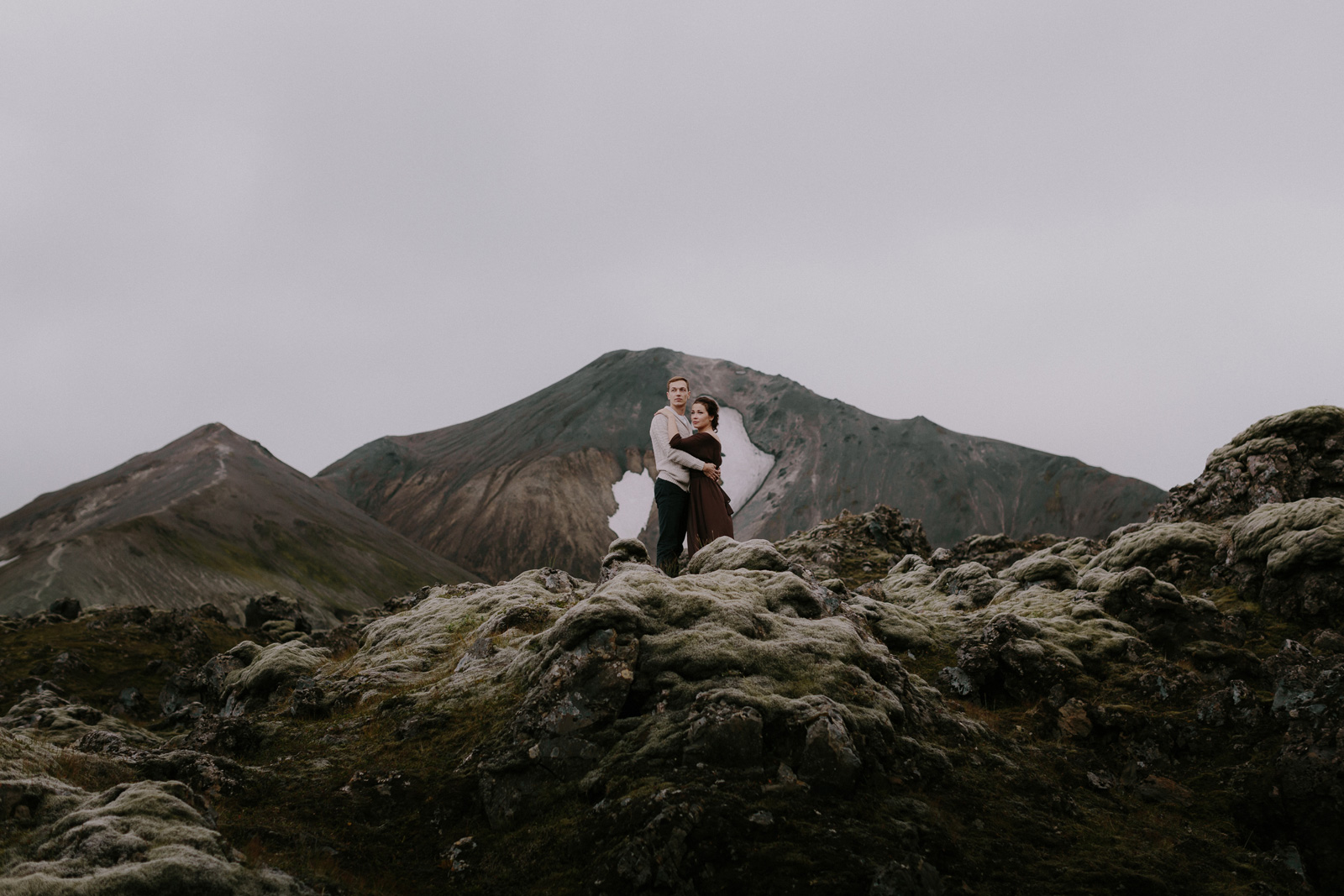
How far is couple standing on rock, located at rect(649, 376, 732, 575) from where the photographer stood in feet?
59.5

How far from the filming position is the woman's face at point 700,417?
18719 millimetres

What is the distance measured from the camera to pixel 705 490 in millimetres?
18750

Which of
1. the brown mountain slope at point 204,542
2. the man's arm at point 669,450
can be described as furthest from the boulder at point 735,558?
the brown mountain slope at point 204,542

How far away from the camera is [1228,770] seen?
455 inches

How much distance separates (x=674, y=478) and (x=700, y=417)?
5.56ft

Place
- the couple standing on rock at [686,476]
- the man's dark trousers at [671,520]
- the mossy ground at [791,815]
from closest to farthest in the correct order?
1. the mossy ground at [791,815]
2. the couple standing on rock at [686,476]
3. the man's dark trousers at [671,520]

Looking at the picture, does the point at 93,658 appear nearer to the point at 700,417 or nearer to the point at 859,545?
the point at 700,417

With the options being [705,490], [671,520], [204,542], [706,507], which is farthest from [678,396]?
[204,542]

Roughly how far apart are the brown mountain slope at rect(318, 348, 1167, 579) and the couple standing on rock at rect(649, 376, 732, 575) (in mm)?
136384

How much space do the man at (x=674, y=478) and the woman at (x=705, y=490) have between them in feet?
0.57

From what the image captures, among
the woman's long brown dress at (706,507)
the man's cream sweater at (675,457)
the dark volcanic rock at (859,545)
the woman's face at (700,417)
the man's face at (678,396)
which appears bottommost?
the dark volcanic rock at (859,545)

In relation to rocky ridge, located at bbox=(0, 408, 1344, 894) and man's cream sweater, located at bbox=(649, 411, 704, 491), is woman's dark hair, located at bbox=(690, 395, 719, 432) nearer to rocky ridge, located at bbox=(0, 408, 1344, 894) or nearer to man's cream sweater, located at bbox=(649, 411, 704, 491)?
man's cream sweater, located at bbox=(649, 411, 704, 491)

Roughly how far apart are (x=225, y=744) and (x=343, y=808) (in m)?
4.18

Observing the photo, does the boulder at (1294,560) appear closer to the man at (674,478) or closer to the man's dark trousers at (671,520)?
the man at (674,478)
